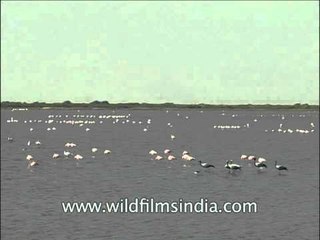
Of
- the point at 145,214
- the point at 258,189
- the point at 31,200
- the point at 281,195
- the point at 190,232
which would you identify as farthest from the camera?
the point at 258,189

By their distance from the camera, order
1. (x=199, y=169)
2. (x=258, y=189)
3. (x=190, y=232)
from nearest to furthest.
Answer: (x=190, y=232) → (x=258, y=189) → (x=199, y=169)

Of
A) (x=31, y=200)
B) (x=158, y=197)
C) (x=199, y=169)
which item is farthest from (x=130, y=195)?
(x=199, y=169)

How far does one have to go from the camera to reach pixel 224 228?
32.0 m

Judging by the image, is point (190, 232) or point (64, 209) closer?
point (190, 232)

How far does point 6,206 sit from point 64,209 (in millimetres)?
3300

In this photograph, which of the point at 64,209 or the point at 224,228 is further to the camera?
the point at 64,209

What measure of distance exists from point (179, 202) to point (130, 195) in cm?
335

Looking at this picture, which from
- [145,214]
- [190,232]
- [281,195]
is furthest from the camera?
[281,195]

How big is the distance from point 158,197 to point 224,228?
9.44m

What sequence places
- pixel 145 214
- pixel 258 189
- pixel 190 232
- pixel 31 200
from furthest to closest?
pixel 258 189, pixel 31 200, pixel 145 214, pixel 190 232

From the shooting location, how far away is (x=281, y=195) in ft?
139

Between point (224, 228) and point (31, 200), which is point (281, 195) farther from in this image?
point (31, 200)

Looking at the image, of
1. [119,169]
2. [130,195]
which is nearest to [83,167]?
[119,169]

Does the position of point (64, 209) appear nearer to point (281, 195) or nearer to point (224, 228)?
point (224, 228)
